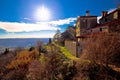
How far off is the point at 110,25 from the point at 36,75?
17918 mm

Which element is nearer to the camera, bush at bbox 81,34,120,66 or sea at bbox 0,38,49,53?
bush at bbox 81,34,120,66

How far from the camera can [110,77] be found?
2028cm

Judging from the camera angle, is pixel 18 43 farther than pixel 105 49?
Yes

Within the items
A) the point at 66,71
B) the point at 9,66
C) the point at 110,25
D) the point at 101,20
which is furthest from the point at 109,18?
the point at 9,66

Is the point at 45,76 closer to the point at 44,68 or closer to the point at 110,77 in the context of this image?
the point at 44,68

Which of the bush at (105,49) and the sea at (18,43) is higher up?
the bush at (105,49)

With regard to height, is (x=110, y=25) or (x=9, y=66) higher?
(x=110, y=25)

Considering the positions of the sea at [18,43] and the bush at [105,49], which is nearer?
the bush at [105,49]

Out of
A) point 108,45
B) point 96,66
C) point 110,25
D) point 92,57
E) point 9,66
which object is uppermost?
point 110,25

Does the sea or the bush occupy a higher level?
the bush

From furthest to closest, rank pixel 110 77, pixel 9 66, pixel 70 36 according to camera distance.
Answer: pixel 70 36
pixel 9 66
pixel 110 77

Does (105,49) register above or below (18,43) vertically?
above

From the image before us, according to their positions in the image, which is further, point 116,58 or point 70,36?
point 70,36

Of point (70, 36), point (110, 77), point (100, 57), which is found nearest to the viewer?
point (110, 77)
